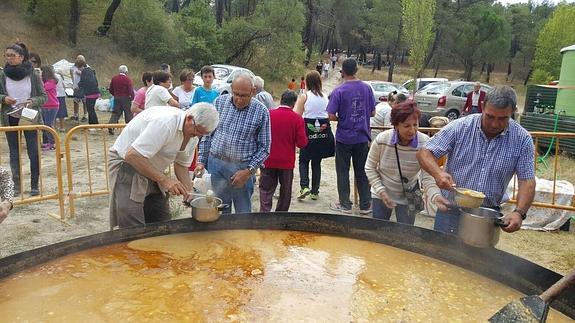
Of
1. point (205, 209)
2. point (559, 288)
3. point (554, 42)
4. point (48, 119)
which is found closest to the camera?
point (559, 288)

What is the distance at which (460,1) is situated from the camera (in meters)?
43.5

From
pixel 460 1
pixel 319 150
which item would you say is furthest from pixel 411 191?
pixel 460 1

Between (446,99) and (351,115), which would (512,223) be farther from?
(446,99)

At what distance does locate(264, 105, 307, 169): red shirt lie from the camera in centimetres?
488

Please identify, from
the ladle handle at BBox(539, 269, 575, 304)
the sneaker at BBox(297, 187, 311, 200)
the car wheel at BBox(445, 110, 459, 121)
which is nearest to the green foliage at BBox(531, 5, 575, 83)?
the car wheel at BBox(445, 110, 459, 121)

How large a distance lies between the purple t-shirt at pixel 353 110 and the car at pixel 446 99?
10.0 meters

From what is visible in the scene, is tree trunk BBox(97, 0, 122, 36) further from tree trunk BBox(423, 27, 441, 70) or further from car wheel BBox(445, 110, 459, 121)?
tree trunk BBox(423, 27, 441, 70)

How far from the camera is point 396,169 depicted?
12.1ft

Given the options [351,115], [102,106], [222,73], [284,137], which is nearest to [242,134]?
[284,137]

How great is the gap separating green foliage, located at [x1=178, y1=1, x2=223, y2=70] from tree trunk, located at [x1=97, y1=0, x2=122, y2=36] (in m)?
3.60

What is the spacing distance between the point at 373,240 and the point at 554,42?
3879cm

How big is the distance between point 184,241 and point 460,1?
154 ft

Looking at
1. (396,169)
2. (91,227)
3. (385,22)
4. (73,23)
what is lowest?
(91,227)

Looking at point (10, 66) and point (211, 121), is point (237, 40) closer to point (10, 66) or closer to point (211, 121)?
point (10, 66)
